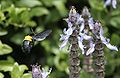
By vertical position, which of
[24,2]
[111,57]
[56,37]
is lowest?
[111,57]

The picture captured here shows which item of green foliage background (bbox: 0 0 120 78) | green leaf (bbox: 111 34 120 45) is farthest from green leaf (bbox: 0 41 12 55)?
green leaf (bbox: 111 34 120 45)

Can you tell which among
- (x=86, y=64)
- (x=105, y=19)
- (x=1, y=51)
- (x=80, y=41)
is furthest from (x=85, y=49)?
(x=105, y=19)

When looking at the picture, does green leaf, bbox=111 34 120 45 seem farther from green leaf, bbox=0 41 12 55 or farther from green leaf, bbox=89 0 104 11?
green leaf, bbox=0 41 12 55

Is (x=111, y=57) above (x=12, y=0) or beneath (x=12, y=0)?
beneath

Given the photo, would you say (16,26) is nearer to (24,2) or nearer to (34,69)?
(24,2)

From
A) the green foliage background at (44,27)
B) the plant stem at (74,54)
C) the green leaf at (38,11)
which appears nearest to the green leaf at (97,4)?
the green foliage background at (44,27)

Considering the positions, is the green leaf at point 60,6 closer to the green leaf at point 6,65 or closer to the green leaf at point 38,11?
the green leaf at point 38,11

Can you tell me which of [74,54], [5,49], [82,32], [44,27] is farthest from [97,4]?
[74,54]

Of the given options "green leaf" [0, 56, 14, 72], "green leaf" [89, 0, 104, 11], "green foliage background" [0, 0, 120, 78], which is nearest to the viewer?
"green leaf" [0, 56, 14, 72]

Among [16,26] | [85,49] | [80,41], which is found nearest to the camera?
[80,41]

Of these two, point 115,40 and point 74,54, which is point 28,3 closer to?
point 115,40
